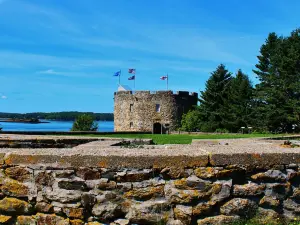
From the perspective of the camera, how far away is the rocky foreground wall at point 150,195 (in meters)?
4.71

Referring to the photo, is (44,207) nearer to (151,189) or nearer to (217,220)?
(151,189)

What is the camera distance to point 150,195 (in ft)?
15.5

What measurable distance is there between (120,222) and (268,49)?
40.9m

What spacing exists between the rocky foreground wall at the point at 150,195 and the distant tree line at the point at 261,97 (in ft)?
A: 99.2

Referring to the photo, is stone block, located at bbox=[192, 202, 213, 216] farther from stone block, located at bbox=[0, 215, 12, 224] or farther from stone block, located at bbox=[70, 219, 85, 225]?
stone block, located at bbox=[0, 215, 12, 224]

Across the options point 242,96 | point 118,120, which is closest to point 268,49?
point 242,96

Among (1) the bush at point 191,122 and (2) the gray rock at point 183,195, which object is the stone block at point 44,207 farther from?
(1) the bush at point 191,122

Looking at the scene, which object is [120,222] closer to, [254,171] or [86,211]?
[86,211]

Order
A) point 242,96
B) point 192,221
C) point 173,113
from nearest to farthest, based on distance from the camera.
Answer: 1. point 192,221
2. point 242,96
3. point 173,113

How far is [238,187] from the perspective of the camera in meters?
4.76

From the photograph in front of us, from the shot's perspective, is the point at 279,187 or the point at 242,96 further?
the point at 242,96

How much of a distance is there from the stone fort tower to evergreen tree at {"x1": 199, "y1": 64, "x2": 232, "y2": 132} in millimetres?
3587

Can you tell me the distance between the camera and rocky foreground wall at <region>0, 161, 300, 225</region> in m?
4.71

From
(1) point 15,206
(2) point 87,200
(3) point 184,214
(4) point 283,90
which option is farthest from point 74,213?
(4) point 283,90
